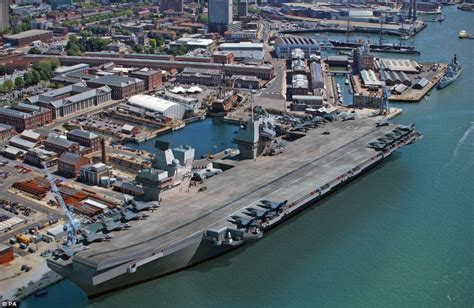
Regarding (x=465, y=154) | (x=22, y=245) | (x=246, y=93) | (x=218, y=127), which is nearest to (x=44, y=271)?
(x=22, y=245)

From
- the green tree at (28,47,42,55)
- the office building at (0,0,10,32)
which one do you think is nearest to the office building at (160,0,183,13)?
the office building at (0,0,10,32)

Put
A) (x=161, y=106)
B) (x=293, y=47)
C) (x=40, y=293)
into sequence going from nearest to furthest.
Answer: (x=40, y=293), (x=161, y=106), (x=293, y=47)

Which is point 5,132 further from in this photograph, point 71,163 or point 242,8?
point 242,8

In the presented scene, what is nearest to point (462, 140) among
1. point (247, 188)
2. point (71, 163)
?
point (247, 188)

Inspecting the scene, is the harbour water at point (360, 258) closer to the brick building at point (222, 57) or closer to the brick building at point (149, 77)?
the brick building at point (149, 77)

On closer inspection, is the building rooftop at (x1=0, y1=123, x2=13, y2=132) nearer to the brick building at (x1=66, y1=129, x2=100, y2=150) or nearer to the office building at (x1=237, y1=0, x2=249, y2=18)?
the brick building at (x1=66, y1=129, x2=100, y2=150)

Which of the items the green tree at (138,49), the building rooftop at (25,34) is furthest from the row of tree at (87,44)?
the building rooftop at (25,34)
